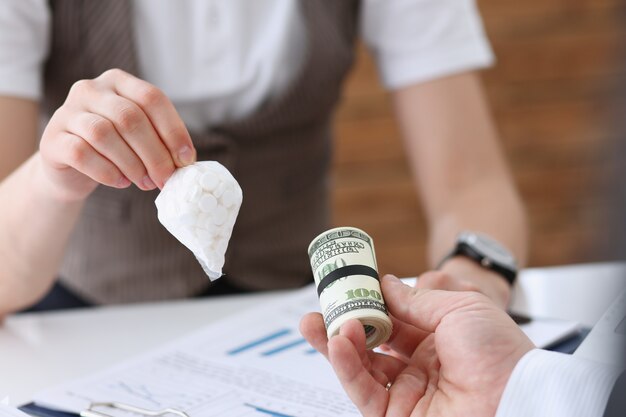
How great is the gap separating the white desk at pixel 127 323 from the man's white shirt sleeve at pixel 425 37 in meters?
0.30

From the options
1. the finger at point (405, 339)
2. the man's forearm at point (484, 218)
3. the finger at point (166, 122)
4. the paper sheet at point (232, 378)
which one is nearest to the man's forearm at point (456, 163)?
the man's forearm at point (484, 218)

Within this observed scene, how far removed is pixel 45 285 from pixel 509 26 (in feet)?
5.75

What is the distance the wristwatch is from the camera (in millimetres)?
944

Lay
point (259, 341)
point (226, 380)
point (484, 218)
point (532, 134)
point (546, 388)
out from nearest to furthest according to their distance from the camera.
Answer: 1. point (546, 388)
2. point (226, 380)
3. point (259, 341)
4. point (484, 218)
5. point (532, 134)

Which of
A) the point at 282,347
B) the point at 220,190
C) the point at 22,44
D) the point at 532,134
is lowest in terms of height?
the point at 532,134

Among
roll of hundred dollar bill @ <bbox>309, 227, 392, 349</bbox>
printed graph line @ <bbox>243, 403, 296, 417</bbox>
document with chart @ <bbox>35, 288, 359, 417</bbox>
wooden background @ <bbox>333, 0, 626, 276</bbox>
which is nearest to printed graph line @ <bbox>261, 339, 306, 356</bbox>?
document with chart @ <bbox>35, 288, 359, 417</bbox>

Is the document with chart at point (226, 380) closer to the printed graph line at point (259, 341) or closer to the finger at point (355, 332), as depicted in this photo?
the printed graph line at point (259, 341)

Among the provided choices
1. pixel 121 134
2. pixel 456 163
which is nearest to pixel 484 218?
pixel 456 163

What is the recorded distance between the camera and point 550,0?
235 centimetres

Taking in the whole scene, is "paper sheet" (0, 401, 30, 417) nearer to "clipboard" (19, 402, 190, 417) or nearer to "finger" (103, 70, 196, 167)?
"clipboard" (19, 402, 190, 417)

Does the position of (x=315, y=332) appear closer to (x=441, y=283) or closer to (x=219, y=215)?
(x=219, y=215)

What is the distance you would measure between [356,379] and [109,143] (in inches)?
10.2

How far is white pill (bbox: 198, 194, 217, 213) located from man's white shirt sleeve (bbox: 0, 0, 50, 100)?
1.41 feet

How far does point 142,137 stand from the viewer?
25.4 inches
